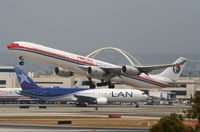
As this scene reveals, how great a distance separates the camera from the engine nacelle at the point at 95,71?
110 metres

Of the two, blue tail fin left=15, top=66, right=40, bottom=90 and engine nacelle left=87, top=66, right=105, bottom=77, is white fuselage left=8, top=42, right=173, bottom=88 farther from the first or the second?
blue tail fin left=15, top=66, right=40, bottom=90

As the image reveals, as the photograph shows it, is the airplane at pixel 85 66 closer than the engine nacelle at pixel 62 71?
Yes

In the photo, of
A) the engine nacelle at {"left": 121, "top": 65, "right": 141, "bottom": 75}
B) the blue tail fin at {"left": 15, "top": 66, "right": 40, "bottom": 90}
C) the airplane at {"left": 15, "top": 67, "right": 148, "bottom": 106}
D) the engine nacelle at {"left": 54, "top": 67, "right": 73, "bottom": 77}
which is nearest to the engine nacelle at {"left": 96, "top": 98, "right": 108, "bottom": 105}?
the airplane at {"left": 15, "top": 67, "right": 148, "bottom": 106}

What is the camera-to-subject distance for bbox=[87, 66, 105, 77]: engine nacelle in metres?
110

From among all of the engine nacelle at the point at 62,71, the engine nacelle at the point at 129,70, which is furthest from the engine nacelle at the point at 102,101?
the engine nacelle at the point at 129,70

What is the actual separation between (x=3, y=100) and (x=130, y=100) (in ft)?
158

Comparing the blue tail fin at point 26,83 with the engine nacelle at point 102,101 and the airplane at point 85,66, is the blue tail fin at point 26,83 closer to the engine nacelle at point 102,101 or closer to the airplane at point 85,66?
the engine nacelle at point 102,101

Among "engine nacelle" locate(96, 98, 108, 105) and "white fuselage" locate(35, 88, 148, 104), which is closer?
"engine nacelle" locate(96, 98, 108, 105)

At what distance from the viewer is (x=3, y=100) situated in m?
176

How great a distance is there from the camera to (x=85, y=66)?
11000 cm

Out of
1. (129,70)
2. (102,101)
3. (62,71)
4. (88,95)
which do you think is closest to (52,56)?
(62,71)

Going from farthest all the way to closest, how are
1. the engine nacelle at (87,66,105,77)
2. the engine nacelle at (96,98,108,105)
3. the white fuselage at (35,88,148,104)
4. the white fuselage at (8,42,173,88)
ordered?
the white fuselage at (35,88,148,104), the engine nacelle at (96,98,108,105), the engine nacelle at (87,66,105,77), the white fuselage at (8,42,173,88)

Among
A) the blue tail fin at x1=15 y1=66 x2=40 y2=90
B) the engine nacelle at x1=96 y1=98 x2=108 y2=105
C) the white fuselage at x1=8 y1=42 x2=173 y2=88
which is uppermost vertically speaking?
the white fuselage at x1=8 y1=42 x2=173 y2=88

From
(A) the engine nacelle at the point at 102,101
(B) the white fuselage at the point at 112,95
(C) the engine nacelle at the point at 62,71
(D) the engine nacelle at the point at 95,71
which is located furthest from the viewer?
(B) the white fuselage at the point at 112,95
